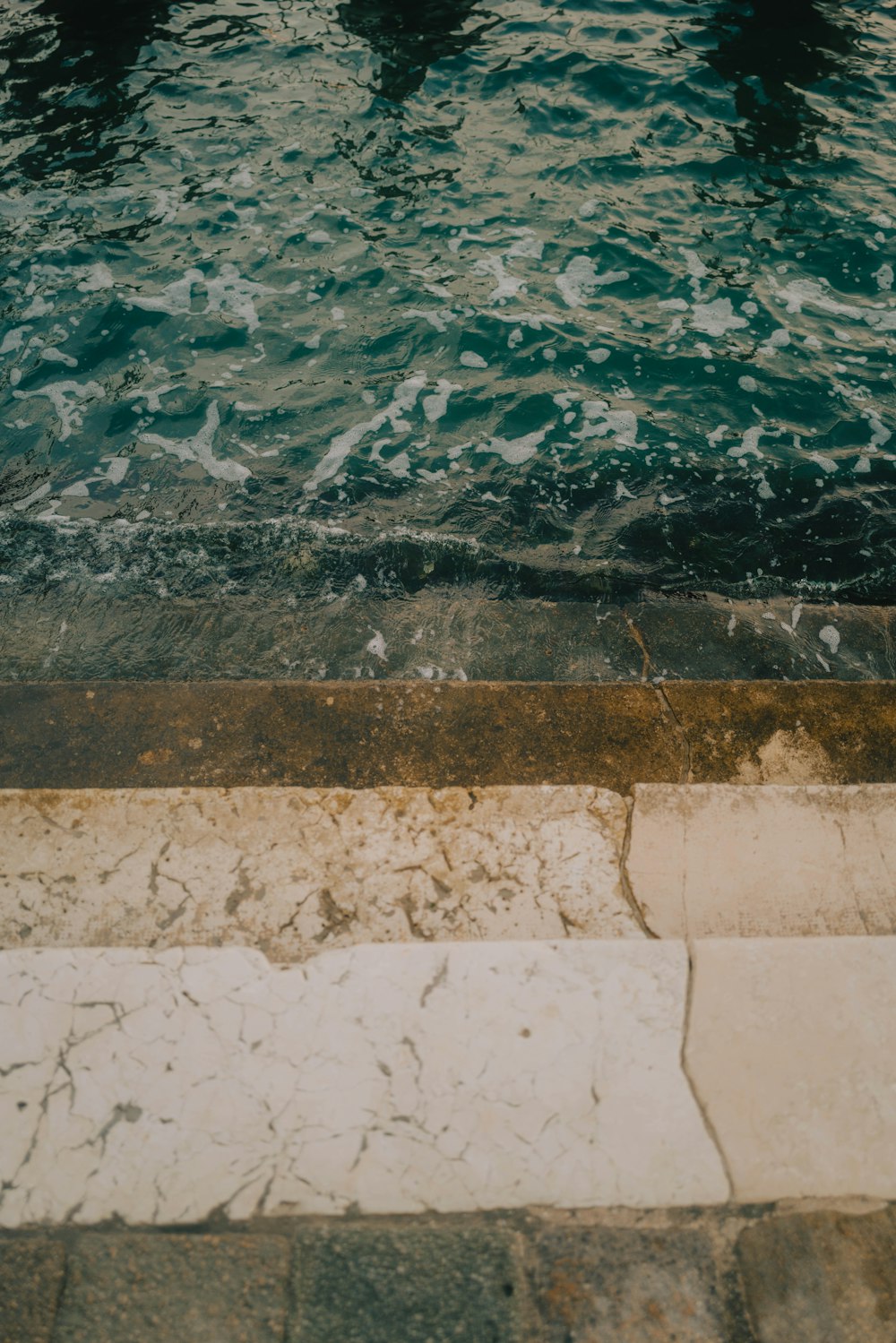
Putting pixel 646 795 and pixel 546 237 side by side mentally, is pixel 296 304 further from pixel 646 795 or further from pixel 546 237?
pixel 646 795

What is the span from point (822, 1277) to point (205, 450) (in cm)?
453

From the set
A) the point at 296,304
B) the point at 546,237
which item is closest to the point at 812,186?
the point at 546,237

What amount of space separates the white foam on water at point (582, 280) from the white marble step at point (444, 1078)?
5.10 metres

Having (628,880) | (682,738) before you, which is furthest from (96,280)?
(628,880)

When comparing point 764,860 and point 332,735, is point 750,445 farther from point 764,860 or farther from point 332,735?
point 332,735

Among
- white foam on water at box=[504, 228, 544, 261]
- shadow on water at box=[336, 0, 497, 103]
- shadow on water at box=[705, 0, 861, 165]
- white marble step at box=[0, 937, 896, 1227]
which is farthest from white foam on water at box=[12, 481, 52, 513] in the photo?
shadow on water at box=[705, 0, 861, 165]

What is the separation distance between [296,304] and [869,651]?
450 cm

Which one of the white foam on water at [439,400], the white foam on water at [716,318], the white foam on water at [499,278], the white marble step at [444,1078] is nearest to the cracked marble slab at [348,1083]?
the white marble step at [444,1078]

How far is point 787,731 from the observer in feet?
7.64

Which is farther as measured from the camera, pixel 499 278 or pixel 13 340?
pixel 499 278

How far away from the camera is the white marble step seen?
59.9 inches

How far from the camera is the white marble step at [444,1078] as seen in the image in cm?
152

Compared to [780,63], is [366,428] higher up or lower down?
lower down

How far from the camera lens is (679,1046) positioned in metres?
1.68
